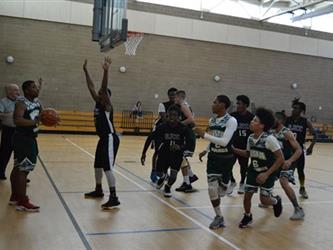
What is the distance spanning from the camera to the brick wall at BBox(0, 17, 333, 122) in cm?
1711

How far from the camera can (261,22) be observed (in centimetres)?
2084

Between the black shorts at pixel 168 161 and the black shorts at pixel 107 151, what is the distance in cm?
89

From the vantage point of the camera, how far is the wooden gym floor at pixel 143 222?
4.02m

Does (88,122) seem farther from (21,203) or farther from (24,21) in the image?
(21,203)

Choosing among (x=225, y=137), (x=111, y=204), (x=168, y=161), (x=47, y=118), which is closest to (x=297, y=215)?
(x=225, y=137)

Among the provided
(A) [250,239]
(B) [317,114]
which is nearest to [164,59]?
(B) [317,114]

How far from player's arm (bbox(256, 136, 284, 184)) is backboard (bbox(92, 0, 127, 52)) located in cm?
493

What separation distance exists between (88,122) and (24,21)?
5035mm

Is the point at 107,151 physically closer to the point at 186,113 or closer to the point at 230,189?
the point at 186,113

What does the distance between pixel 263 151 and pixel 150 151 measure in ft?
27.5

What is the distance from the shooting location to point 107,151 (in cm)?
541

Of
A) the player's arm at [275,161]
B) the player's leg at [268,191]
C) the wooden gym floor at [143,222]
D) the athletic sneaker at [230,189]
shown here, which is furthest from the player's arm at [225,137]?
the athletic sneaker at [230,189]

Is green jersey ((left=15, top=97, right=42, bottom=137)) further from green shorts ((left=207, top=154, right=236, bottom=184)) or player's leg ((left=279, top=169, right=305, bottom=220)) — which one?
player's leg ((left=279, top=169, right=305, bottom=220))

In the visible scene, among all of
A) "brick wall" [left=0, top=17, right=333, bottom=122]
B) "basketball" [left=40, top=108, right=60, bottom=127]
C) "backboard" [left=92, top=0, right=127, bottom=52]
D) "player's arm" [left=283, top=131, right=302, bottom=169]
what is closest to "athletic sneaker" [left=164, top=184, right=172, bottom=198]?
"player's arm" [left=283, top=131, right=302, bottom=169]
